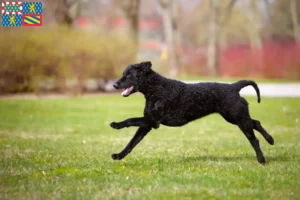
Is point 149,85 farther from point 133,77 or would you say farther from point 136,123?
point 136,123

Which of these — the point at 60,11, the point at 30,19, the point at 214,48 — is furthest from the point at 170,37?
the point at 30,19

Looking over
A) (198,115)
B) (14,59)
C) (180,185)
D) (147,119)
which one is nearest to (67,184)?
(180,185)

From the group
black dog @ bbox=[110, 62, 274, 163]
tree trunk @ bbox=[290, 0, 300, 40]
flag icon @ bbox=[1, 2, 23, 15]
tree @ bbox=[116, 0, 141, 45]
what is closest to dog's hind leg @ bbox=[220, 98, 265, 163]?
black dog @ bbox=[110, 62, 274, 163]

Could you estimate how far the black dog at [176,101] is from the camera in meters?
7.41

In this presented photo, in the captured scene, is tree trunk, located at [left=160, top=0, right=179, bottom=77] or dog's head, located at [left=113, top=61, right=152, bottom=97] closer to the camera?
dog's head, located at [left=113, top=61, right=152, bottom=97]

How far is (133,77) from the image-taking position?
7.41 metres

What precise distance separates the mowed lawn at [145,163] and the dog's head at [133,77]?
1.00 meters

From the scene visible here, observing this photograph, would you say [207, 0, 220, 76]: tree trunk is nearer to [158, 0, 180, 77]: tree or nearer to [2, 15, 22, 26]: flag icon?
[158, 0, 180, 77]: tree

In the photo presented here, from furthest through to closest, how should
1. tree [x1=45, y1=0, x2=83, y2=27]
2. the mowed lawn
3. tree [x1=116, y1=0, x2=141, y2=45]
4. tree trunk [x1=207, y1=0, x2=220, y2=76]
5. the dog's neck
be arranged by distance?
tree trunk [x1=207, y1=0, x2=220, y2=76] < tree [x1=116, y1=0, x2=141, y2=45] < tree [x1=45, y1=0, x2=83, y2=27] < the dog's neck < the mowed lawn

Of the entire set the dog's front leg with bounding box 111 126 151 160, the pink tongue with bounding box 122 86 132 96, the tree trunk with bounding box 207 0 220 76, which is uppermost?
the pink tongue with bounding box 122 86 132 96

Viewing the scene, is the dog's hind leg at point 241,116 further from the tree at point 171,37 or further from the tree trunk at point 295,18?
the tree trunk at point 295,18

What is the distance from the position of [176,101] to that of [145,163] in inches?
36.3

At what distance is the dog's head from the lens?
7.39 metres

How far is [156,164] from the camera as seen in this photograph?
7418 millimetres
